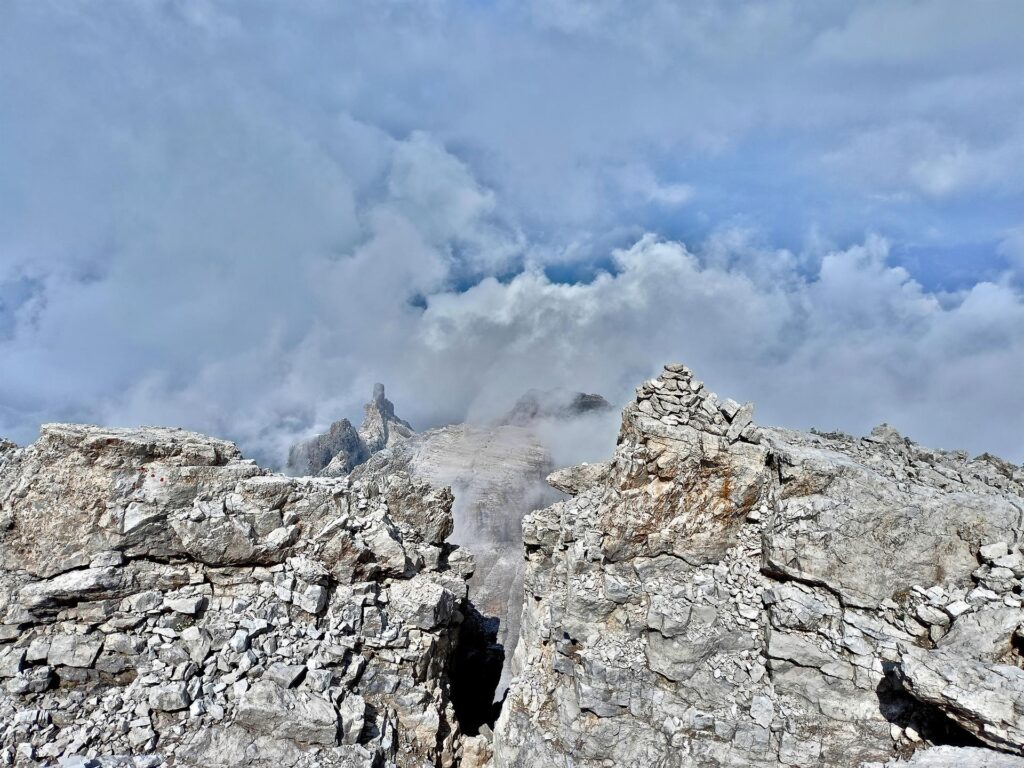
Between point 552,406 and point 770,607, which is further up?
point 552,406

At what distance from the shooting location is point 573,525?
61.8 ft

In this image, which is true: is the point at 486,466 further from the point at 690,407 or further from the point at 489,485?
the point at 690,407

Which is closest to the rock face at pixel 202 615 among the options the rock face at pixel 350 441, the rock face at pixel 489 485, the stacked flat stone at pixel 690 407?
the stacked flat stone at pixel 690 407

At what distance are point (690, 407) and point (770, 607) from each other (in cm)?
692

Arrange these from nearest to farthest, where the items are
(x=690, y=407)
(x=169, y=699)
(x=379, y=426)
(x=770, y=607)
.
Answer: (x=169, y=699) < (x=770, y=607) < (x=690, y=407) < (x=379, y=426)

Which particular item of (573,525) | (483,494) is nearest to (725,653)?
(573,525)

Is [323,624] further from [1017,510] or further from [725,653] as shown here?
[1017,510]

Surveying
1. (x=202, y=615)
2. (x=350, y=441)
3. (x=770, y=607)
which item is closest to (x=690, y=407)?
(x=770, y=607)

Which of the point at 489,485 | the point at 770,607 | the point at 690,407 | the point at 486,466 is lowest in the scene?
the point at 770,607

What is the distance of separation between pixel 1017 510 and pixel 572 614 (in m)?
13.9

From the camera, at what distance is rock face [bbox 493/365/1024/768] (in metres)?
13.6

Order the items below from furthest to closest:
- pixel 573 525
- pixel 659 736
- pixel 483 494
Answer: pixel 483 494
pixel 573 525
pixel 659 736

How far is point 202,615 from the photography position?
1559 centimetres

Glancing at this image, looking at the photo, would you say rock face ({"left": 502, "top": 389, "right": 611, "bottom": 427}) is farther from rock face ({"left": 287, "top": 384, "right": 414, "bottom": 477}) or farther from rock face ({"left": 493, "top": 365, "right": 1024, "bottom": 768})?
rock face ({"left": 493, "top": 365, "right": 1024, "bottom": 768})
